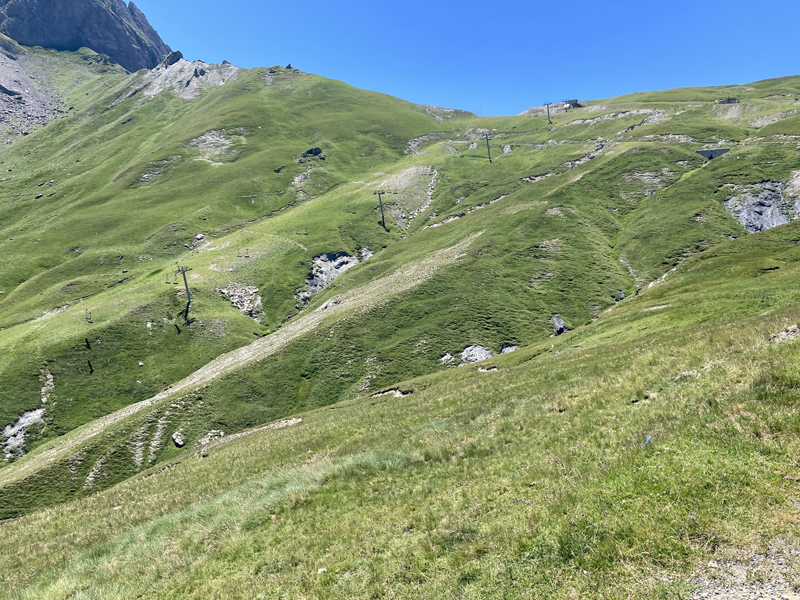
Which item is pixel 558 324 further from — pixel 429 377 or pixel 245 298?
pixel 245 298

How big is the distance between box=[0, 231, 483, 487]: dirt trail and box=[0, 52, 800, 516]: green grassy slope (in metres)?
1.91

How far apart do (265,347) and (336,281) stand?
43770 mm

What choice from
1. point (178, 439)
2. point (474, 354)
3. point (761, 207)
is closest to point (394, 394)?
point (474, 354)

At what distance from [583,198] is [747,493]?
4831 inches

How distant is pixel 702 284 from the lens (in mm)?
54531

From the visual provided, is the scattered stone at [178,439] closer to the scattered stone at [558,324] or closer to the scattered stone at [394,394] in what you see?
the scattered stone at [394,394]

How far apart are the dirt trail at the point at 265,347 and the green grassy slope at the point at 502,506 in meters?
52.6

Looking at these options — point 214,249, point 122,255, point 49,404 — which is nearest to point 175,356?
point 49,404

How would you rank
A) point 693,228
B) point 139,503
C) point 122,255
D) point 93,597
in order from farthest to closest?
point 122,255 < point 693,228 < point 139,503 < point 93,597

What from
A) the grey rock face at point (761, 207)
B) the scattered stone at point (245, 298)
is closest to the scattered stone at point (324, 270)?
the scattered stone at point (245, 298)

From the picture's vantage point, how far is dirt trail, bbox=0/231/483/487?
64.9 metres

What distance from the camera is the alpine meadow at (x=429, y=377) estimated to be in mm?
8984

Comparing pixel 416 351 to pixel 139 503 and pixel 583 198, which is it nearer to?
pixel 139 503

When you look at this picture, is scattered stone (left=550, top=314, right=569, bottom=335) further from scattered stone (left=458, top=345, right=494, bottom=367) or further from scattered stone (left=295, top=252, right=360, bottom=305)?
scattered stone (left=295, top=252, right=360, bottom=305)
